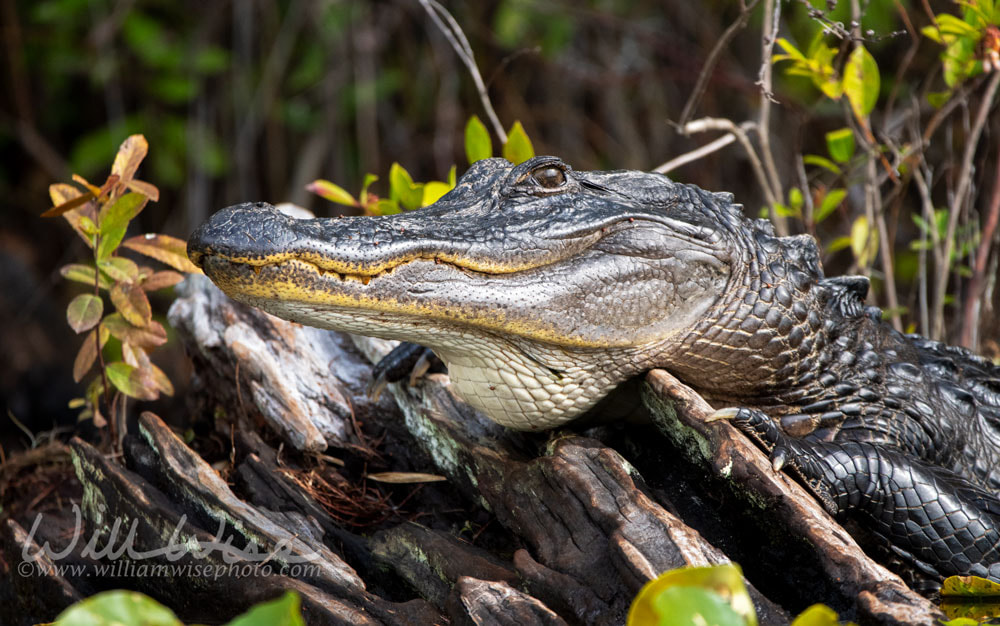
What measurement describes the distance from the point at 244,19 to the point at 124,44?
1055 mm

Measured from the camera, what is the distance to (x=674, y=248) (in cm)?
235

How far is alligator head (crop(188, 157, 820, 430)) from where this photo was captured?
1.98 m

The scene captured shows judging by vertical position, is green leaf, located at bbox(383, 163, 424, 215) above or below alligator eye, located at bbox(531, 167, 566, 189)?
below

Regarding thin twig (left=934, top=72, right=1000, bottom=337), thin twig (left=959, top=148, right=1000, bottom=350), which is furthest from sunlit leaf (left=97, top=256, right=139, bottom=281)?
thin twig (left=959, top=148, right=1000, bottom=350)

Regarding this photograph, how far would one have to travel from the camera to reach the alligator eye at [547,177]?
7.83 ft

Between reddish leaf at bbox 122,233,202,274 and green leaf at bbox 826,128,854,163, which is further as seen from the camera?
green leaf at bbox 826,128,854,163

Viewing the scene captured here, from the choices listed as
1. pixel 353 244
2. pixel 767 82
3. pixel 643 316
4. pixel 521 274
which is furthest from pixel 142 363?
pixel 767 82

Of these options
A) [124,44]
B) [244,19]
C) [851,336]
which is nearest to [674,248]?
[851,336]

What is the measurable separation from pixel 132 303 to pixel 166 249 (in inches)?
8.1

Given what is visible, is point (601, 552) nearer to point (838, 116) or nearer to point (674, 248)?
point (674, 248)

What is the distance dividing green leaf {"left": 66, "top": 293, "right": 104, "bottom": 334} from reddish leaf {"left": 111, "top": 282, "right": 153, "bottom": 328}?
0.25ft

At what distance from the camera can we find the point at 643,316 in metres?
2.31

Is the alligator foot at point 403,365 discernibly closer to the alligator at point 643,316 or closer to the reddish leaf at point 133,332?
the alligator at point 643,316

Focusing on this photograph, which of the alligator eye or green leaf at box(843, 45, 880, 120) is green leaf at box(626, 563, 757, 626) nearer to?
the alligator eye
